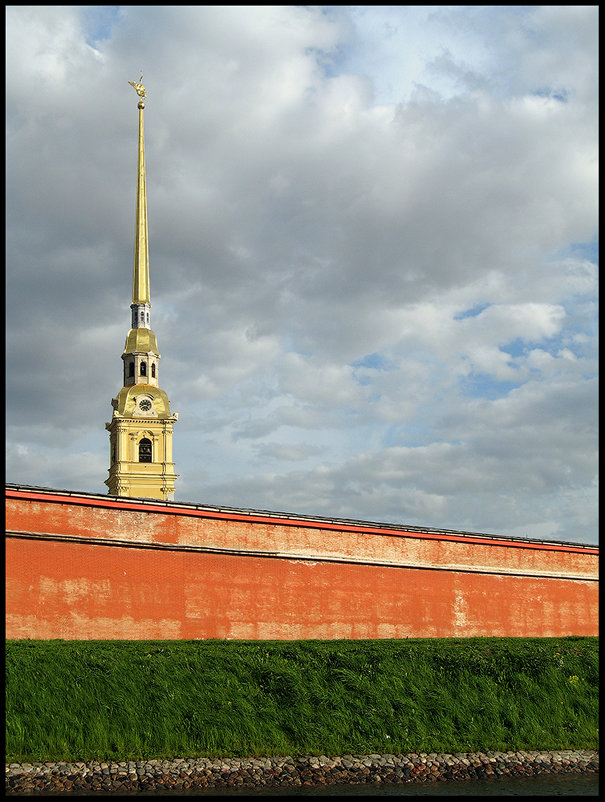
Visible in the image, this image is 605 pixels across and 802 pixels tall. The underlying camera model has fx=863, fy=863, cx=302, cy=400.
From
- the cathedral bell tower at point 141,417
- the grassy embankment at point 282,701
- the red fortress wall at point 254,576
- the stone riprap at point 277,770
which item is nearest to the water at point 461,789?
the stone riprap at point 277,770

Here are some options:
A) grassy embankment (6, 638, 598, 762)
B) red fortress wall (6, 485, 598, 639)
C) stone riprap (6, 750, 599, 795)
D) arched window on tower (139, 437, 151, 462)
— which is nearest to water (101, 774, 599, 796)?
stone riprap (6, 750, 599, 795)

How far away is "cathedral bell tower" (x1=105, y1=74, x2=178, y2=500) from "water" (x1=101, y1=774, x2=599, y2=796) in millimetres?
49203

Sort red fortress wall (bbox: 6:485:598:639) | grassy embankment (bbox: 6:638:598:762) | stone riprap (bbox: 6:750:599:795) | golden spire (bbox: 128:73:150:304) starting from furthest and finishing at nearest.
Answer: golden spire (bbox: 128:73:150:304)
red fortress wall (bbox: 6:485:598:639)
grassy embankment (bbox: 6:638:598:762)
stone riprap (bbox: 6:750:599:795)

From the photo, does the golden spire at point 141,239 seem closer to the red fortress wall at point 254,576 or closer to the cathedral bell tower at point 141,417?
the cathedral bell tower at point 141,417

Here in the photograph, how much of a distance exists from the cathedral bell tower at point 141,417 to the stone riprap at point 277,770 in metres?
48.5

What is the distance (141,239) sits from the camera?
197ft

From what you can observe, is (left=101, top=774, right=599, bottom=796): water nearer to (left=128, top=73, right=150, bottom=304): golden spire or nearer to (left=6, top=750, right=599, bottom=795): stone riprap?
(left=6, top=750, right=599, bottom=795): stone riprap

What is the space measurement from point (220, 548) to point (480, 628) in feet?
25.0

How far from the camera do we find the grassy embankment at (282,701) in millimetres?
12523

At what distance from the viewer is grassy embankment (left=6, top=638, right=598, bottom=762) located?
12.5m

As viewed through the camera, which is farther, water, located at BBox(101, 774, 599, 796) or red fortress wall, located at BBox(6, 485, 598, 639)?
red fortress wall, located at BBox(6, 485, 598, 639)

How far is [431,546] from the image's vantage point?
71.8ft

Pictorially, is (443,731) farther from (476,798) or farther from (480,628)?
(480,628)

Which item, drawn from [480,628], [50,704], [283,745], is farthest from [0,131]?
[480,628]
